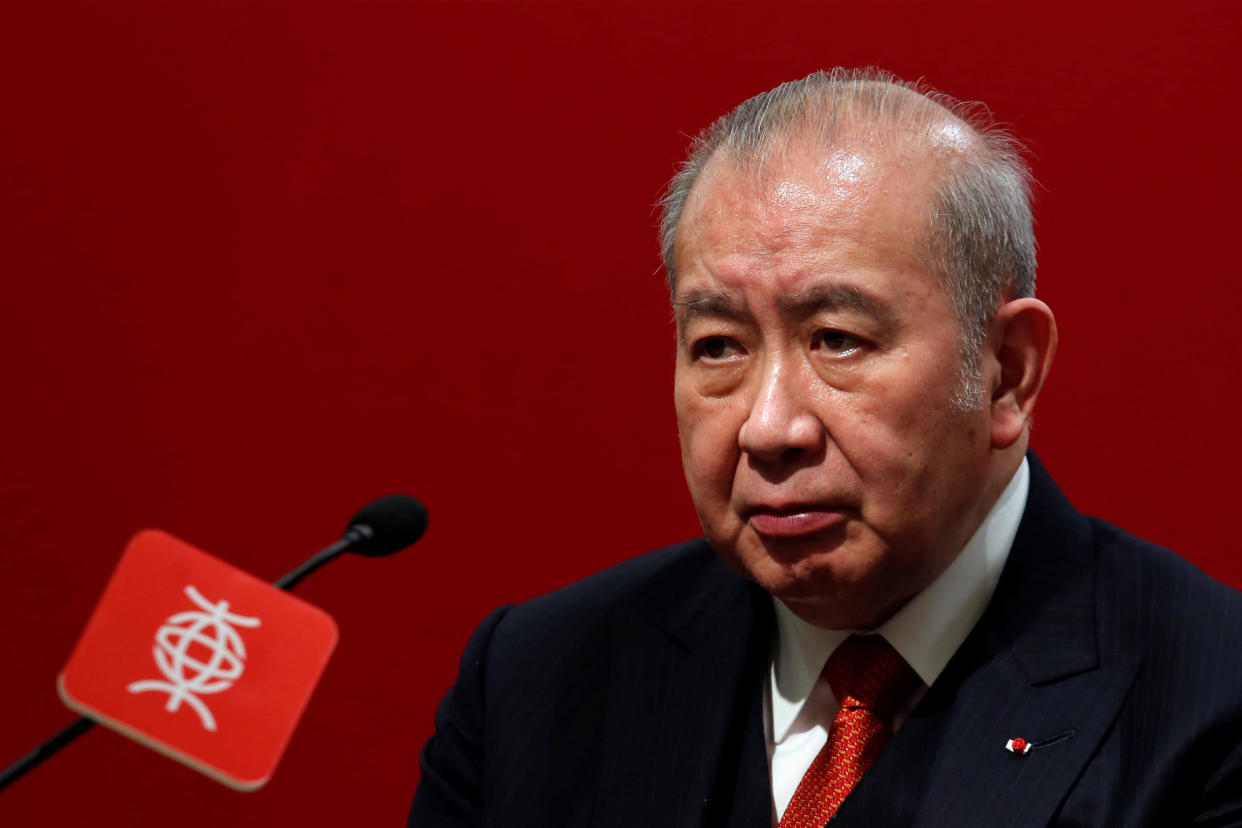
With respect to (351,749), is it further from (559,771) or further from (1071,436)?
(1071,436)

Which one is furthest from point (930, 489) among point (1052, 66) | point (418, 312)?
point (418, 312)

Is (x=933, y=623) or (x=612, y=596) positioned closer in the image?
(x=933, y=623)

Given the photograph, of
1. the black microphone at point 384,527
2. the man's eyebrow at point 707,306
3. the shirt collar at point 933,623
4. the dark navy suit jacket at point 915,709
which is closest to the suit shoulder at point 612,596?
the dark navy suit jacket at point 915,709

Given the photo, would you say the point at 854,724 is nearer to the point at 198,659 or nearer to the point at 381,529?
the point at 381,529

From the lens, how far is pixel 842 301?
48.1 inches

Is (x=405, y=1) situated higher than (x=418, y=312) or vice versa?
(x=405, y=1)

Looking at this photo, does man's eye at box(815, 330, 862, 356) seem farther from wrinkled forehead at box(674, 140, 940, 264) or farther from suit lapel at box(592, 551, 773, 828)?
suit lapel at box(592, 551, 773, 828)

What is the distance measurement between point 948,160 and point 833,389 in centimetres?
25

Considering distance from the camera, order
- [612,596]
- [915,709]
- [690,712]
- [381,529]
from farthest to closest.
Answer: [612,596]
[690,712]
[915,709]
[381,529]

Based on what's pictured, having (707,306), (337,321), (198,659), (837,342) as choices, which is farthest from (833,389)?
(337,321)

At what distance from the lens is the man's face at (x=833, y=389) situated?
4.01 feet

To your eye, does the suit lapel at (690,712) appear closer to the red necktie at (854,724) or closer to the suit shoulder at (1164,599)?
the red necktie at (854,724)

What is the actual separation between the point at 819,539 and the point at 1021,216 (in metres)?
0.38

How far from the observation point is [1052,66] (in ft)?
5.79
